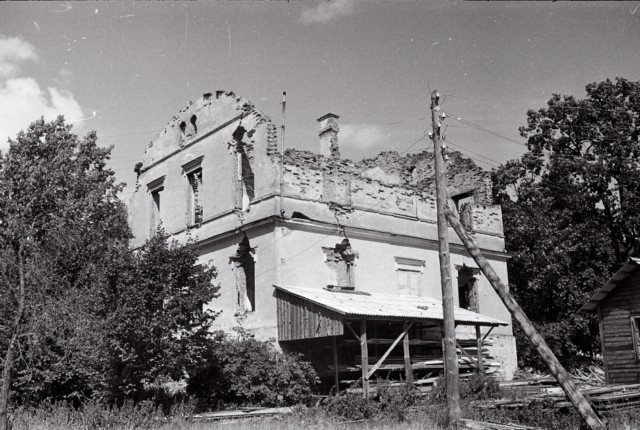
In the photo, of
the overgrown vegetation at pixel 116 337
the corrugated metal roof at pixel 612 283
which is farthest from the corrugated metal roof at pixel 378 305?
the corrugated metal roof at pixel 612 283

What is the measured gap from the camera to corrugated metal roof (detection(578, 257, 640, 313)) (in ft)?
65.4

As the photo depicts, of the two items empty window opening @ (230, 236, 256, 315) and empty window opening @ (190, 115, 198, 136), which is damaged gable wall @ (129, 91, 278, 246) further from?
empty window opening @ (230, 236, 256, 315)

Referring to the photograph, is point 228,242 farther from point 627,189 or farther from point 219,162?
point 627,189

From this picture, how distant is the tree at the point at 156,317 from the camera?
15867mm

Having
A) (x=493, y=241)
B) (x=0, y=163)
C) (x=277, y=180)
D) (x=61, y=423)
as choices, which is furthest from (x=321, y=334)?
(x=0, y=163)

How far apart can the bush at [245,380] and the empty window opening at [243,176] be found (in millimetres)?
5953

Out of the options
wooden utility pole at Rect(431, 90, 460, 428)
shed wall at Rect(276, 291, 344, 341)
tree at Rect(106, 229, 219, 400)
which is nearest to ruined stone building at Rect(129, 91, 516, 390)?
shed wall at Rect(276, 291, 344, 341)

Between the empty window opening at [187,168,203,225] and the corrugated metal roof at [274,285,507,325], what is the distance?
6352 mm

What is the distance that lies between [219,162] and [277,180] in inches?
141

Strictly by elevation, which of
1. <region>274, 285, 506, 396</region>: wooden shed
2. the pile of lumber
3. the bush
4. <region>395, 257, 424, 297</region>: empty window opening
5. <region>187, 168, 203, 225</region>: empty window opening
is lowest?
the pile of lumber

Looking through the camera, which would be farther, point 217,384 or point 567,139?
point 567,139

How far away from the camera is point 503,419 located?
15172mm

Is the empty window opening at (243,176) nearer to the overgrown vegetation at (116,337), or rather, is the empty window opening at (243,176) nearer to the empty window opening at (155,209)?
the overgrown vegetation at (116,337)

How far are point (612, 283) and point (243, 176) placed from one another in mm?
12886
